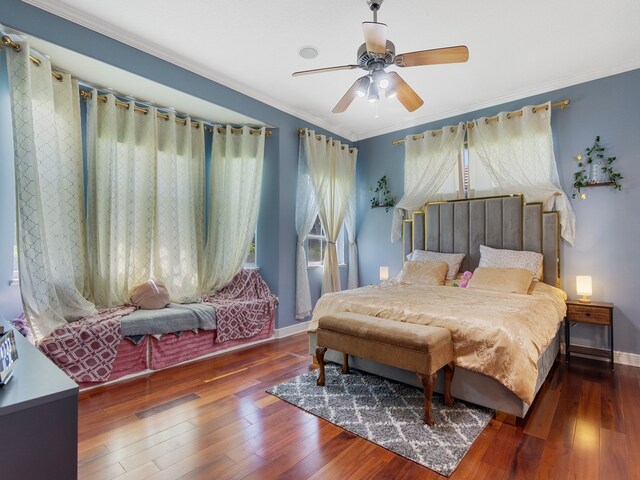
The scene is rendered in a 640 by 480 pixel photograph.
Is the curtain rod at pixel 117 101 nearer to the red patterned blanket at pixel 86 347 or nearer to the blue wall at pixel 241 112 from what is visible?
the blue wall at pixel 241 112

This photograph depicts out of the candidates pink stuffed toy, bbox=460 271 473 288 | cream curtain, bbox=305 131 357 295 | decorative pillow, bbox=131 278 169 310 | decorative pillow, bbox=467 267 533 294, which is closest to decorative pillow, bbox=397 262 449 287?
pink stuffed toy, bbox=460 271 473 288

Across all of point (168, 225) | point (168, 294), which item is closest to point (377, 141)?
point (168, 225)

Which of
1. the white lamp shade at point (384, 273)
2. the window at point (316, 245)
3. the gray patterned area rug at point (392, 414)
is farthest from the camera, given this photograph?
the window at point (316, 245)

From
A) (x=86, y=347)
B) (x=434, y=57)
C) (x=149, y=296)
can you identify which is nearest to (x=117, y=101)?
(x=149, y=296)

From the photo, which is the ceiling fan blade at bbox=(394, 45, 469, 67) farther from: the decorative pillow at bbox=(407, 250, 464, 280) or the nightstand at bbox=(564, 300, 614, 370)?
the nightstand at bbox=(564, 300, 614, 370)

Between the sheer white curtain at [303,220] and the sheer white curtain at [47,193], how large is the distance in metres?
2.32

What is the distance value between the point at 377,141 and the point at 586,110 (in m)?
2.59

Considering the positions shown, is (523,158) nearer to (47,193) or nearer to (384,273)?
(384,273)

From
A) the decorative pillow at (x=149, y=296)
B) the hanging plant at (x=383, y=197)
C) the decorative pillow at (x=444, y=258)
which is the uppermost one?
the hanging plant at (x=383, y=197)

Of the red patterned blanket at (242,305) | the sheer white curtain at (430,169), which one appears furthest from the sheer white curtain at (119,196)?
the sheer white curtain at (430,169)

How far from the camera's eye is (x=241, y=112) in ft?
12.5

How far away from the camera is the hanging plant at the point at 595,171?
131 inches

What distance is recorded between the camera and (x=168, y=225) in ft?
12.1

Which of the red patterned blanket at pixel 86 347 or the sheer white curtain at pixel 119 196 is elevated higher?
the sheer white curtain at pixel 119 196
